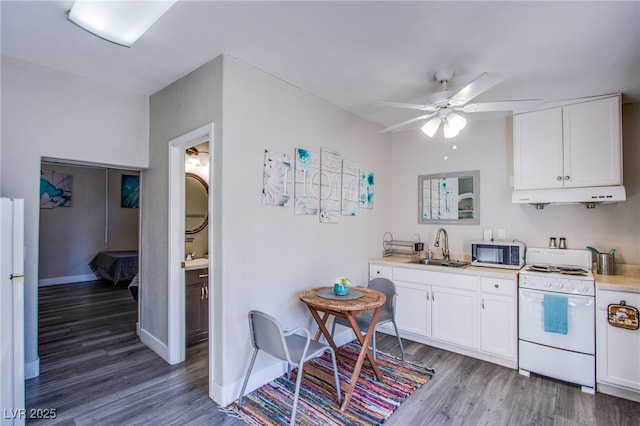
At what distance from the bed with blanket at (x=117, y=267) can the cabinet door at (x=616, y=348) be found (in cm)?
684

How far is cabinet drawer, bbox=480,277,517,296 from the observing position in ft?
9.55

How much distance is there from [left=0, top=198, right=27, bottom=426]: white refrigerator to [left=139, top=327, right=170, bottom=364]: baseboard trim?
109 centimetres

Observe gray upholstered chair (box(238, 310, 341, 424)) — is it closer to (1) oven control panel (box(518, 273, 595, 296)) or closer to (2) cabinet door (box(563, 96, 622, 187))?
(1) oven control panel (box(518, 273, 595, 296))

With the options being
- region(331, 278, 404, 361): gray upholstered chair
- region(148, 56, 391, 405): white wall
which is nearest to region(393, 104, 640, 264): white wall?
region(148, 56, 391, 405): white wall

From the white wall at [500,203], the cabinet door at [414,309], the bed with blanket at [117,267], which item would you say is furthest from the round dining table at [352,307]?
the bed with blanket at [117,267]

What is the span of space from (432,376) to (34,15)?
3980mm

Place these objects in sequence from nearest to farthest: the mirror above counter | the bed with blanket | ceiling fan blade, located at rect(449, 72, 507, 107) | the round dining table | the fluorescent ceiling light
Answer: the fluorescent ceiling light
ceiling fan blade, located at rect(449, 72, 507, 107)
the round dining table
the mirror above counter
the bed with blanket

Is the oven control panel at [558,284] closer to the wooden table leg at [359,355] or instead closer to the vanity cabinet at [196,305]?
the wooden table leg at [359,355]

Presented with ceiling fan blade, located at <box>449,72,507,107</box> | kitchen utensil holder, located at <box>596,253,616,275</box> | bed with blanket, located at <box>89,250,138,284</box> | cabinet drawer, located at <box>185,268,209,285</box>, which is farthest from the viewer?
bed with blanket, located at <box>89,250,138,284</box>

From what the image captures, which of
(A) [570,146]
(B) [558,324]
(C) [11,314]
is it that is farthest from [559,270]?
(C) [11,314]

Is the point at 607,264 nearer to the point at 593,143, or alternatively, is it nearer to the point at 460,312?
the point at 593,143

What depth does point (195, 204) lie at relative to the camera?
3.98m

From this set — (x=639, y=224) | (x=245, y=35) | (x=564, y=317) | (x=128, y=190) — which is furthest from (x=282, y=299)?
(x=128, y=190)

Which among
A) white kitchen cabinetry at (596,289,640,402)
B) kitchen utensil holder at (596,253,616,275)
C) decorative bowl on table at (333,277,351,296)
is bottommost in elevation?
white kitchen cabinetry at (596,289,640,402)
